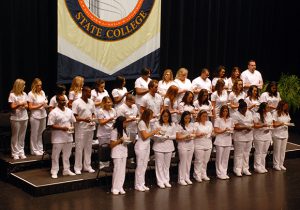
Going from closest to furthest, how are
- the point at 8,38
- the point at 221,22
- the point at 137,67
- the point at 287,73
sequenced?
1. the point at 8,38
2. the point at 137,67
3. the point at 221,22
4. the point at 287,73

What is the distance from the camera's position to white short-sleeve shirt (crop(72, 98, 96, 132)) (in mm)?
11633

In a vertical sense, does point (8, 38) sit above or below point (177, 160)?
above

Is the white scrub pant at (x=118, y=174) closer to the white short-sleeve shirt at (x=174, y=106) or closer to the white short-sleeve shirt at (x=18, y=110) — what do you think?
the white short-sleeve shirt at (x=174, y=106)

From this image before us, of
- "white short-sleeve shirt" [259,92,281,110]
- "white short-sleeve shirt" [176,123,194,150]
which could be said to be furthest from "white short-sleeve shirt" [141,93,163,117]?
"white short-sleeve shirt" [259,92,281,110]

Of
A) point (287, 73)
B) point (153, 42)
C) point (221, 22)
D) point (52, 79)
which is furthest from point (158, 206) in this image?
point (287, 73)

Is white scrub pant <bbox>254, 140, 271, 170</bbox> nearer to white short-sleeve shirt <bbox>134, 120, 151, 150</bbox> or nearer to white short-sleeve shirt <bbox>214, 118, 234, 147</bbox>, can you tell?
white short-sleeve shirt <bbox>214, 118, 234, 147</bbox>

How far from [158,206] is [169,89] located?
97.5 inches

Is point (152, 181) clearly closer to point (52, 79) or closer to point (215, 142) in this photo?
point (215, 142)

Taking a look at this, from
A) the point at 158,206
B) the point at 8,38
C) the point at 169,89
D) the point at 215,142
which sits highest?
the point at 8,38

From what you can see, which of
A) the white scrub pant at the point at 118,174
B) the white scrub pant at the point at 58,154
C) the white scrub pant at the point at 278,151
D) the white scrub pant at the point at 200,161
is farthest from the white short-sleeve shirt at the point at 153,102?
the white scrub pant at the point at 278,151

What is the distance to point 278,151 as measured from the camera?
44.1 ft

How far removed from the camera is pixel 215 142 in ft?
41.2

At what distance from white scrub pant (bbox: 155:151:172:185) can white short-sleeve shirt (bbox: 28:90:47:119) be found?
227cm

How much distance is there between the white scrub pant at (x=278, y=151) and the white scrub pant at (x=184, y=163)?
7.06ft
